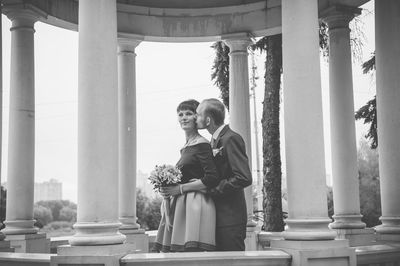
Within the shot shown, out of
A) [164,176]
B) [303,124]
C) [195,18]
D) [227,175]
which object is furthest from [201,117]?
[195,18]

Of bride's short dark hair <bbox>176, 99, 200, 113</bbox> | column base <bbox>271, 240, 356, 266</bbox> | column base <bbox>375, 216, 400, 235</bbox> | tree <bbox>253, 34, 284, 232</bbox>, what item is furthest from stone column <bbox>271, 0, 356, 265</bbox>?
tree <bbox>253, 34, 284, 232</bbox>

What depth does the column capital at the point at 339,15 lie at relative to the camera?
4122 cm

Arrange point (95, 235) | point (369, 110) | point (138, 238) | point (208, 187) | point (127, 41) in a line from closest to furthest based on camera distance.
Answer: point (208, 187)
point (95, 235)
point (138, 238)
point (127, 41)
point (369, 110)

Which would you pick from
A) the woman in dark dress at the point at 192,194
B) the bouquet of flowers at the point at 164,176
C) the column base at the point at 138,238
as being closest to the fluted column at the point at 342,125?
the column base at the point at 138,238

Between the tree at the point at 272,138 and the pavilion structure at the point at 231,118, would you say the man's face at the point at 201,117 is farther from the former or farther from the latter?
the tree at the point at 272,138

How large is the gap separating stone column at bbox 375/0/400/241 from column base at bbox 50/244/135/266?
17657mm

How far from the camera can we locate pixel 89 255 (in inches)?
906

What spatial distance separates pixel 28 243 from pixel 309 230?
20379 millimetres

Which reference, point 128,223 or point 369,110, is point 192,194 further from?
point 369,110

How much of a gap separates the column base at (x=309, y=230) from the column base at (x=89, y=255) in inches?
293

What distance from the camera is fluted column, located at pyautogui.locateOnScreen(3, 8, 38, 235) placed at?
3728cm

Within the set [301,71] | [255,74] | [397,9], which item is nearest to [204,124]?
[301,71]

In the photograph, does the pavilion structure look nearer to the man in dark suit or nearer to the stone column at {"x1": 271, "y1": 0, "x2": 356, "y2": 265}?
the stone column at {"x1": 271, "y1": 0, "x2": 356, "y2": 265}

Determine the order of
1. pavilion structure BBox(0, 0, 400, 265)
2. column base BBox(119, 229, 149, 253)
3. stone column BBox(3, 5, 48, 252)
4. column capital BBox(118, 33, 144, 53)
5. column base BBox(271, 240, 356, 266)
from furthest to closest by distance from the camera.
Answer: column capital BBox(118, 33, 144, 53) → column base BBox(119, 229, 149, 253) → stone column BBox(3, 5, 48, 252) → pavilion structure BBox(0, 0, 400, 265) → column base BBox(271, 240, 356, 266)
